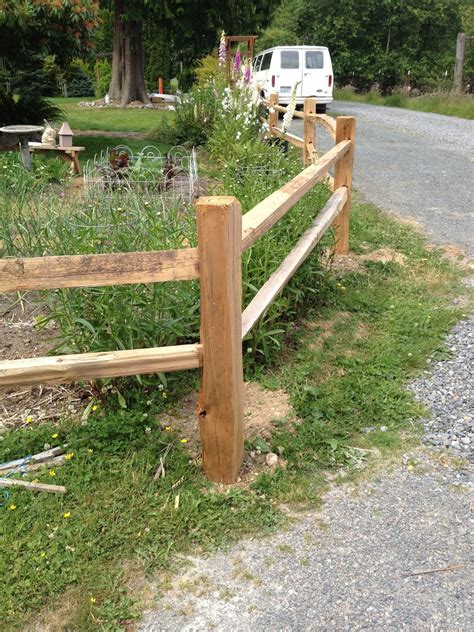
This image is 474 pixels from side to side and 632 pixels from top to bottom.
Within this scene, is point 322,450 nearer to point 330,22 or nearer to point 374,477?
point 374,477

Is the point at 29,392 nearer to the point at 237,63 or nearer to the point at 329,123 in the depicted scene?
the point at 329,123

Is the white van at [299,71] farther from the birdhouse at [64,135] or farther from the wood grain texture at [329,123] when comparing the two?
the wood grain texture at [329,123]

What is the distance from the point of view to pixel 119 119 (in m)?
17.4

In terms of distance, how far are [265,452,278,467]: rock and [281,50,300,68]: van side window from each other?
668 inches

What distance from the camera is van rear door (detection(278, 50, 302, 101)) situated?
693 inches

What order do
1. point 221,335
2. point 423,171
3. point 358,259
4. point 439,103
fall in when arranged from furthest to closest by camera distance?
point 439,103 < point 423,171 < point 358,259 < point 221,335

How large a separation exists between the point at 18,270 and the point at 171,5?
17.6 meters

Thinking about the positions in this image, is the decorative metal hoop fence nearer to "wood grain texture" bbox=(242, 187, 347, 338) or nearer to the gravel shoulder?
"wood grain texture" bbox=(242, 187, 347, 338)

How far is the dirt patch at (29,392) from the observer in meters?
3.20

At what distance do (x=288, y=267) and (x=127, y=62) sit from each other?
1976cm

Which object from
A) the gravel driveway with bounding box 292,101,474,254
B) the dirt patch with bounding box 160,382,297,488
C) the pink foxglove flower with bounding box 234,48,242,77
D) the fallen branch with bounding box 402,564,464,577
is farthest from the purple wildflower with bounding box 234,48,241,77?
the fallen branch with bounding box 402,564,464,577

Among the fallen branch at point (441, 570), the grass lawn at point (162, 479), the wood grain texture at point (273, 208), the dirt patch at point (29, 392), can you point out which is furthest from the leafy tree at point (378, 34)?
the fallen branch at point (441, 570)

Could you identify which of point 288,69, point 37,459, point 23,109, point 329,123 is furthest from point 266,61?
point 37,459

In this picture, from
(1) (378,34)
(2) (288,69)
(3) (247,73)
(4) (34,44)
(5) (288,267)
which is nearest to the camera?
(5) (288,267)
